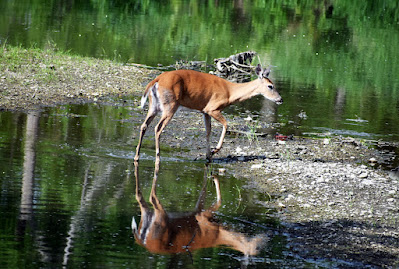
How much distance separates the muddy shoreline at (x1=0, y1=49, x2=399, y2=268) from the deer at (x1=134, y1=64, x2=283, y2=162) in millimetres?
732

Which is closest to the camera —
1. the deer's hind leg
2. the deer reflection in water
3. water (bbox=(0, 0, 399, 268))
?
water (bbox=(0, 0, 399, 268))

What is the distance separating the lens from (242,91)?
1192cm

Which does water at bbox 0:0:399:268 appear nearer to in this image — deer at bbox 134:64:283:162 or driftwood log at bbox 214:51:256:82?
deer at bbox 134:64:283:162

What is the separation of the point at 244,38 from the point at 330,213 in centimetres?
2145

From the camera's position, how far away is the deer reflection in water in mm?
7152

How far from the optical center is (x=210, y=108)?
11.5 metres

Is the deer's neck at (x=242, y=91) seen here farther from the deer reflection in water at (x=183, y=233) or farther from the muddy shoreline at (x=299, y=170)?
the deer reflection in water at (x=183, y=233)

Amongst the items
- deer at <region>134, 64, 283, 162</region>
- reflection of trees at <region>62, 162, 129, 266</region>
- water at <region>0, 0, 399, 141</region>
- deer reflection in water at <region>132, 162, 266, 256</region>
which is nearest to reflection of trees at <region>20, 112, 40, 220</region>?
reflection of trees at <region>62, 162, 129, 266</region>

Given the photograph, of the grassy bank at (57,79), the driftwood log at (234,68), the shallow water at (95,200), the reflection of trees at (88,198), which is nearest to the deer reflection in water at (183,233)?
the shallow water at (95,200)

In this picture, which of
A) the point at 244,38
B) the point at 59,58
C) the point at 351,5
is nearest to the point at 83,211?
the point at 59,58

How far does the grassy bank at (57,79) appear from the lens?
554 inches

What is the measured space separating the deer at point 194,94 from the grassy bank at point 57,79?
358 centimetres

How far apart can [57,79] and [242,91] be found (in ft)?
18.2

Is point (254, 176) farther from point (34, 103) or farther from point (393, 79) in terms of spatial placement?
point (393, 79)
